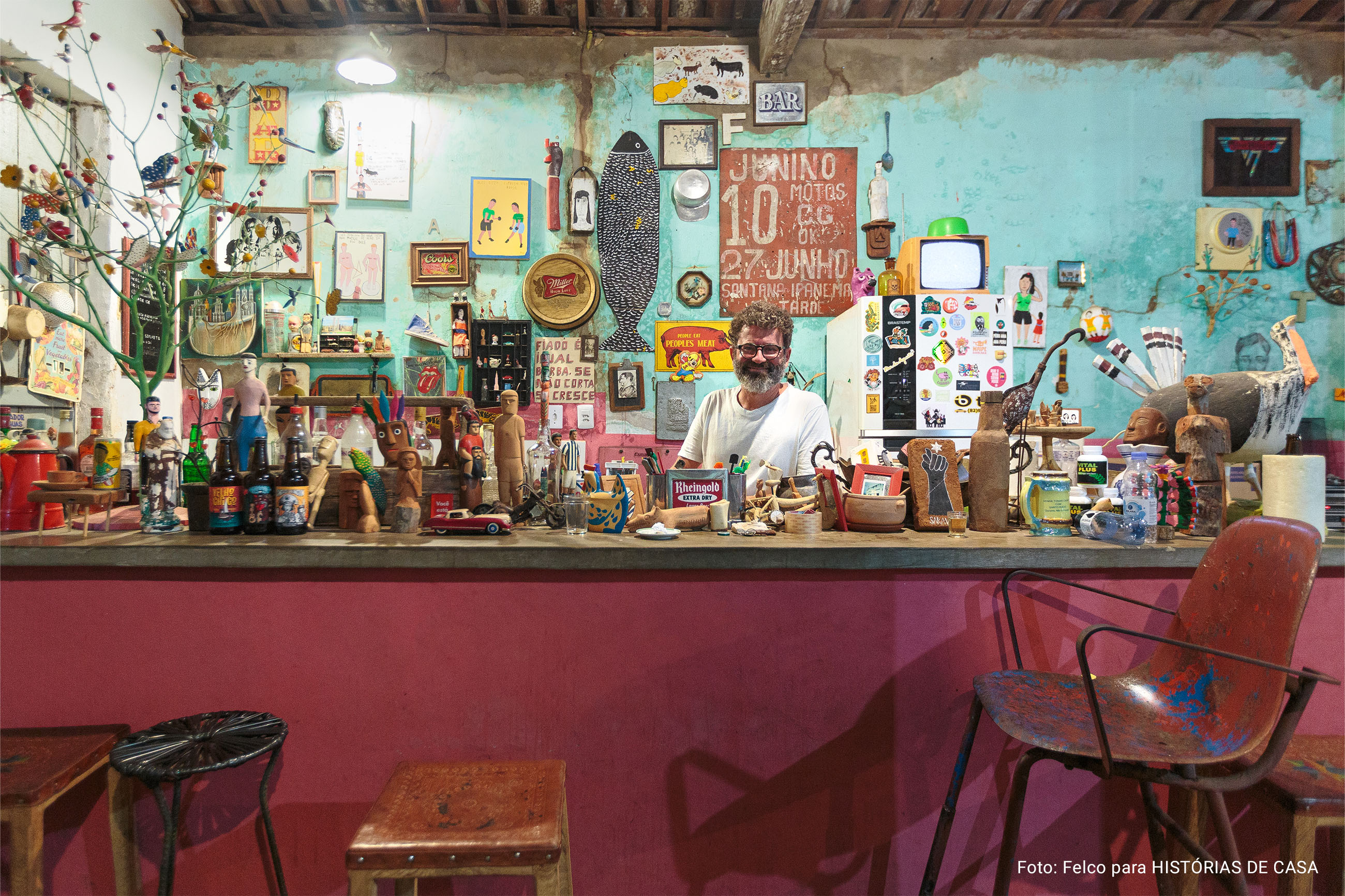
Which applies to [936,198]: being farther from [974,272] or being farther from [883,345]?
[883,345]

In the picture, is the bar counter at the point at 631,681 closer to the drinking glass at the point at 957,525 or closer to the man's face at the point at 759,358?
the drinking glass at the point at 957,525

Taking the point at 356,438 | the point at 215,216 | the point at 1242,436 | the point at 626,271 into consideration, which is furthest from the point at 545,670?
the point at 215,216

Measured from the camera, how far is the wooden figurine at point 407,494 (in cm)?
211

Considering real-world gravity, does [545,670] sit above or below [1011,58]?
below

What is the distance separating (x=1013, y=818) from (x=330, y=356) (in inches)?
183

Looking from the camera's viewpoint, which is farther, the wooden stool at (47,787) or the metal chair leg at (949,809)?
the metal chair leg at (949,809)

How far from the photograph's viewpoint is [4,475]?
1.99 m

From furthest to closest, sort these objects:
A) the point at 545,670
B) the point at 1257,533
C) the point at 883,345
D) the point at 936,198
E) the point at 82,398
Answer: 1. the point at 936,198
2. the point at 883,345
3. the point at 82,398
4. the point at 545,670
5. the point at 1257,533

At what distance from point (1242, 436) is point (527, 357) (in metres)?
3.87

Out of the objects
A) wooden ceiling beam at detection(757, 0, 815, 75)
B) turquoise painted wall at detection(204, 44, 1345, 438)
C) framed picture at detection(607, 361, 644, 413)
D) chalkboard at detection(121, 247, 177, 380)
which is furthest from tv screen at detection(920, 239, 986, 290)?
chalkboard at detection(121, 247, 177, 380)

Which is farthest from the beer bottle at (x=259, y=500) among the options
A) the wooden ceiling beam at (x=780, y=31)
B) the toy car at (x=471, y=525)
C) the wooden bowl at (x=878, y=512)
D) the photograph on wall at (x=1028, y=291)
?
the photograph on wall at (x=1028, y=291)

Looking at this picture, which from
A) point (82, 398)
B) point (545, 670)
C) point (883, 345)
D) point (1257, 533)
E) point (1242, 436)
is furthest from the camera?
point (883, 345)

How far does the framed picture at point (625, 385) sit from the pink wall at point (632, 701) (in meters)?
3.00

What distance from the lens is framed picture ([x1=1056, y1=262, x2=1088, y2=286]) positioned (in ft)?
15.6
